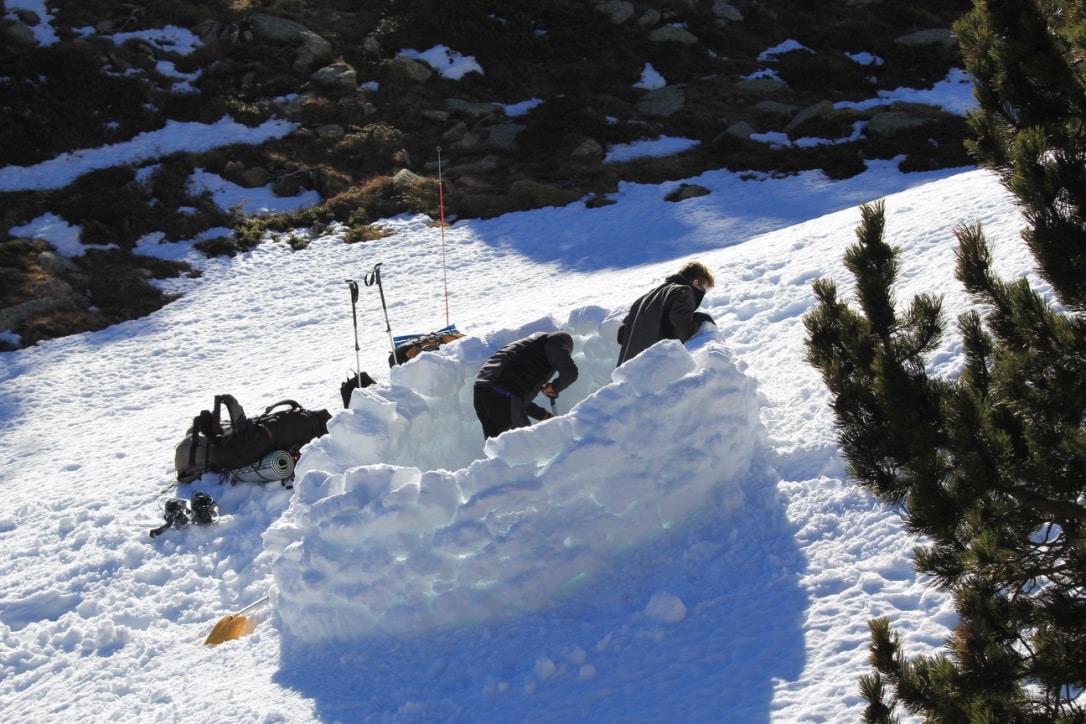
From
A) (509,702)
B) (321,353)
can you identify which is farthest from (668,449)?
(321,353)

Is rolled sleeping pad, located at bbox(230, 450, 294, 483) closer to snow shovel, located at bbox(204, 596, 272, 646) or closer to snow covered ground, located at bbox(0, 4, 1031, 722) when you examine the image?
snow covered ground, located at bbox(0, 4, 1031, 722)

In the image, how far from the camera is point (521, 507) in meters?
5.98

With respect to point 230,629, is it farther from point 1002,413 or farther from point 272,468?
point 1002,413

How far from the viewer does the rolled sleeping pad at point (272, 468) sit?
30.1 ft

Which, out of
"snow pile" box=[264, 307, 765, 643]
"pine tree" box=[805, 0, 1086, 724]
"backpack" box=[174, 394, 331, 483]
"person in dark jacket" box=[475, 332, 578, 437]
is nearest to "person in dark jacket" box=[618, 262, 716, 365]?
"person in dark jacket" box=[475, 332, 578, 437]

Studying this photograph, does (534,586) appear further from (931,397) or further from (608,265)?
(608,265)

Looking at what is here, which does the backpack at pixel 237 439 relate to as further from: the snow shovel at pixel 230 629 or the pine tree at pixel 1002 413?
the pine tree at pixel 1002 413

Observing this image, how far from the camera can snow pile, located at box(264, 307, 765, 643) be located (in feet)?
19.5

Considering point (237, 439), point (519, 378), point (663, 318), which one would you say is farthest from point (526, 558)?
point (237, 439)

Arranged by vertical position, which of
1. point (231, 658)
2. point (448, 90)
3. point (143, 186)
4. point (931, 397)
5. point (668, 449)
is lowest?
point (231, 658)

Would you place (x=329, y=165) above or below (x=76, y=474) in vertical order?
above

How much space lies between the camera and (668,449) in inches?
248

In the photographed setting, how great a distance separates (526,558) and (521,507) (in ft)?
1.10

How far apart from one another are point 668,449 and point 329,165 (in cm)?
1745
